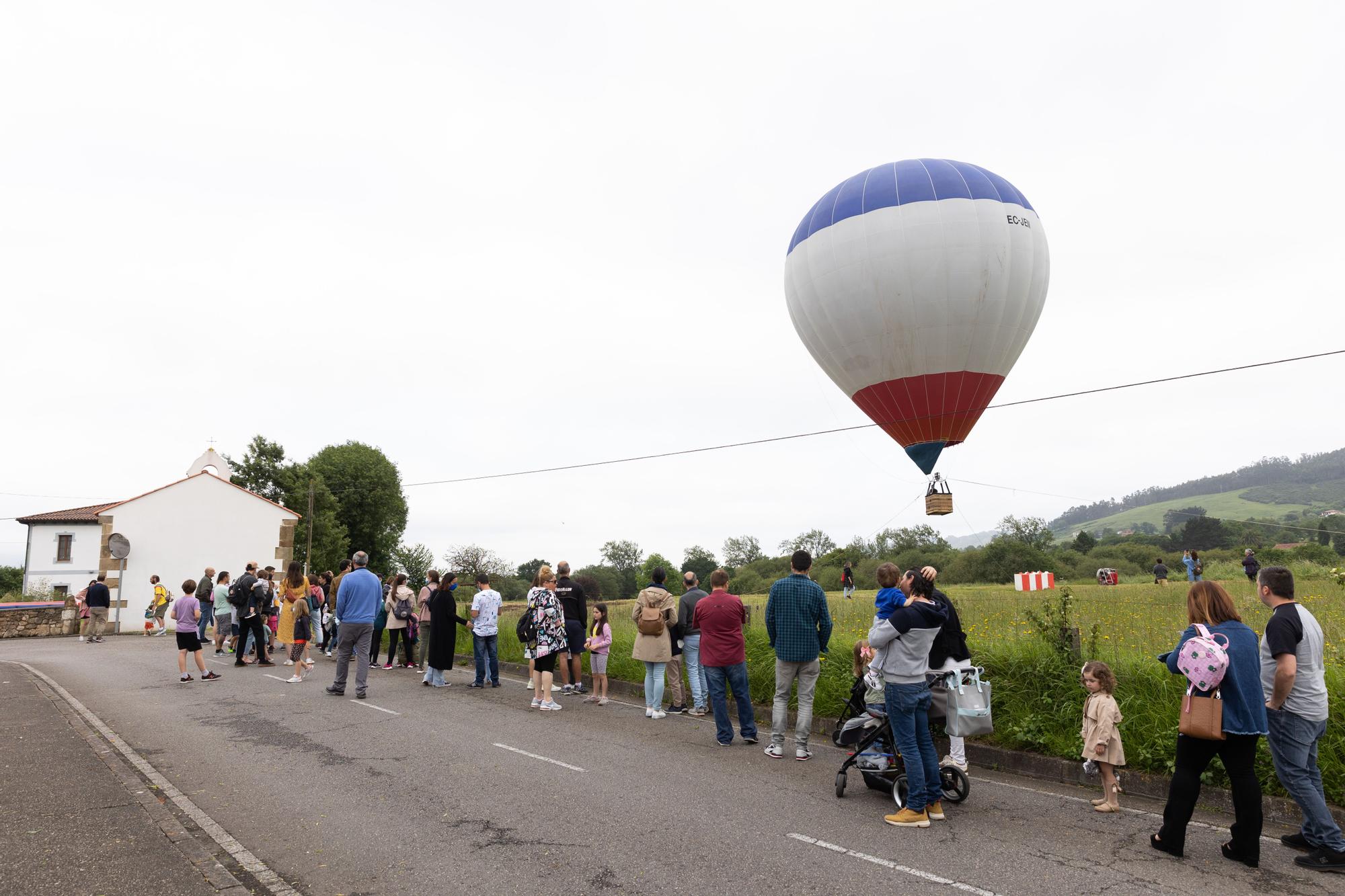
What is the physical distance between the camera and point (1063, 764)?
7473mm

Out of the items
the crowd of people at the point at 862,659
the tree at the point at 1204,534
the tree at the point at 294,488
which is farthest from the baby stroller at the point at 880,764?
the tree at the point at 1204,534

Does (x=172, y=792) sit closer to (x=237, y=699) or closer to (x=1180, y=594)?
(x=237, y=699)

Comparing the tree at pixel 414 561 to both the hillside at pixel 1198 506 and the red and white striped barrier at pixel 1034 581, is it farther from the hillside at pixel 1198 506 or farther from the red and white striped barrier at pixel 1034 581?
the hillside at pixel 1198 506

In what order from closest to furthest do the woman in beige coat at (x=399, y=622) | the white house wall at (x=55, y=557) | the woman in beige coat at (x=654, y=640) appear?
the woman in beige coat at (x=654, y=640) < the woman in beige coat at (x=399, y=622) < the white house wall at (x=55, y=557)

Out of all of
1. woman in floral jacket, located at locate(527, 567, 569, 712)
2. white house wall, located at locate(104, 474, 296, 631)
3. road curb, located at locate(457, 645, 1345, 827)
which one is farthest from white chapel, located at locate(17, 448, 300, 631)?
road curb, located at locate(457, 645, 1345, 827)

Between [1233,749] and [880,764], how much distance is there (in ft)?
8.05

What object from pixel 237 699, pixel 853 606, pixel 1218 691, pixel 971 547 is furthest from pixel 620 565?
pixel 1218 691

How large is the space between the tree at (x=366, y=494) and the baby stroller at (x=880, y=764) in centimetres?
5933

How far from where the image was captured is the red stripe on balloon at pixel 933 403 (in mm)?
16516

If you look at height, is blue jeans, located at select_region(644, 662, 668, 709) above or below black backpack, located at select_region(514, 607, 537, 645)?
below

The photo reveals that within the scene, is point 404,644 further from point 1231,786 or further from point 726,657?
point 1231,786

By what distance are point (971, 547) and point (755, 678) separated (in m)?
45.5

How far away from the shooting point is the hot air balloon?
15.6 m

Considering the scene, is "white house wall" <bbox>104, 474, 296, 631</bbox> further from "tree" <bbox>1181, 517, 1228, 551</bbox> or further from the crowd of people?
"tree" <bbox>1181, 517, 1228, 551</bbox>
